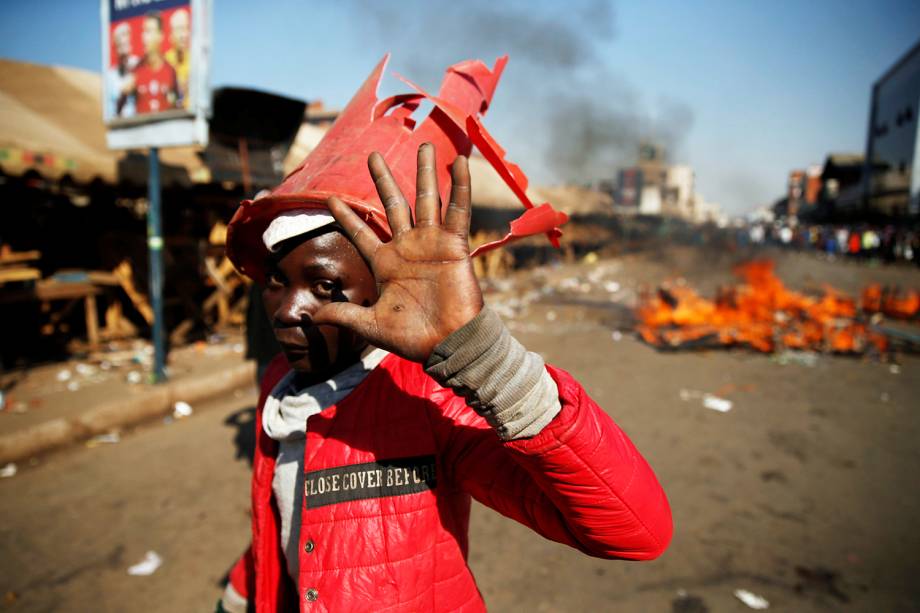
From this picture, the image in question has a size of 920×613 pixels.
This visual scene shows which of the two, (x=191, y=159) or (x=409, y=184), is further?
(x=191, y=159)

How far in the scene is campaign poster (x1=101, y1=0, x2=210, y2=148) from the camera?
5355 mm

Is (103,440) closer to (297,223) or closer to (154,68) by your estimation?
(154,68)

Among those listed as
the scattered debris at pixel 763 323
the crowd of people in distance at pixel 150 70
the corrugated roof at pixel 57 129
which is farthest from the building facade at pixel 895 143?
the corrugated roof at pixel 57 129

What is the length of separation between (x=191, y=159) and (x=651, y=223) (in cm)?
3872

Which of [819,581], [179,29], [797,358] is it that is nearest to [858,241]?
[797,358]

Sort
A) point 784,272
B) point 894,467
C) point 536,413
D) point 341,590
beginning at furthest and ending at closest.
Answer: point 784,272 → point 894,467 → point 341,590 → point 536,413

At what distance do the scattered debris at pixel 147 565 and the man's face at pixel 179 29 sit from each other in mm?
4911

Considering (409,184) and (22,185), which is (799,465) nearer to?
(409,184)

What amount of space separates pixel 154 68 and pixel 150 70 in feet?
0.20

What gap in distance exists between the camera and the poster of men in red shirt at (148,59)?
17.6ft

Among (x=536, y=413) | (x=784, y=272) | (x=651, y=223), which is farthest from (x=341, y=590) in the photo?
(x=651, y=223)

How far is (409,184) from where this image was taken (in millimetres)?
1214

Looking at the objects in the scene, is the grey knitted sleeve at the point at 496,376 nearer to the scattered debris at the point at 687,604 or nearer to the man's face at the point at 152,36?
the scattered debris at the point at 687,604

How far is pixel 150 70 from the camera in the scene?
5602mm
